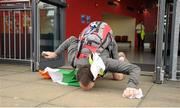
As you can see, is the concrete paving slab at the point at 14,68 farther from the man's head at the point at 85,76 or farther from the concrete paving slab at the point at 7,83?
the man's head at the point at 85,76

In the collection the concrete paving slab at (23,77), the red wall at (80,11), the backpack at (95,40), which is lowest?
the concrete paving slab at (23,77)

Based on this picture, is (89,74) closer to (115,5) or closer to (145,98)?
(145,98)

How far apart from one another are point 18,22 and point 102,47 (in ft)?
12.5

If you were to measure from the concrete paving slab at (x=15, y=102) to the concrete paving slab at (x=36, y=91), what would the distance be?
13 centimetres

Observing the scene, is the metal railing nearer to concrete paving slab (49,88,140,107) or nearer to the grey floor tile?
the grey floor tile

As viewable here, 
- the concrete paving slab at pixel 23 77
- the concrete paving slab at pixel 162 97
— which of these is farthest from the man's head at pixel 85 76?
the concrete paving slab at pixel 23 77

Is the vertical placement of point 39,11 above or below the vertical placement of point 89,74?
above

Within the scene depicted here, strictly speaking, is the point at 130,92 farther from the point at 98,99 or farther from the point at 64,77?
the point at 64,77

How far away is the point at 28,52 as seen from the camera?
7.80 metres

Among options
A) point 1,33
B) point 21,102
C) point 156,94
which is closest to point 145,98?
point 156,94

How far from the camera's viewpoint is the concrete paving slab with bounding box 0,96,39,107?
3609 mm

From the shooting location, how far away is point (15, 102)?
3.74 m

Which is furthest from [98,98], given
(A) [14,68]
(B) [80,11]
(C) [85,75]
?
(B) [80,11]

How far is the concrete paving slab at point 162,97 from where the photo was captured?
386 centimetres
